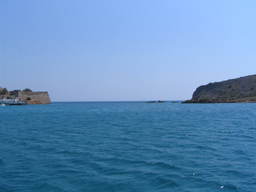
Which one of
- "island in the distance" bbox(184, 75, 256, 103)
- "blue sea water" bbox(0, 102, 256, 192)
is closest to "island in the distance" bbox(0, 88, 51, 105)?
"island in the distance" bbox(184, 75, 256, 103)

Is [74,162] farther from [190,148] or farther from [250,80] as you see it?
[250,80]

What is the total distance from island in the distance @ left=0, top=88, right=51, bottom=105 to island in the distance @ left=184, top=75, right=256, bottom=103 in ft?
311

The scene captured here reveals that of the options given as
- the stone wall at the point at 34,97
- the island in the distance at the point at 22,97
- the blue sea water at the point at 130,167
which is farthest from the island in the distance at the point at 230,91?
the blue sea water at the point at 130,167

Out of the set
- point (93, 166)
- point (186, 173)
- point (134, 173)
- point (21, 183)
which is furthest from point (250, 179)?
point (21, 183)

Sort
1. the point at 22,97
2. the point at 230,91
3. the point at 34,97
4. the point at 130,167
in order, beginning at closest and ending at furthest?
the point at 130,167 → the point at 230,91 → the point at 22,97 → the point at 34,97

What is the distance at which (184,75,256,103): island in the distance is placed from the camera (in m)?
124

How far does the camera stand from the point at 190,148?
18.2 metres

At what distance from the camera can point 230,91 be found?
445ft

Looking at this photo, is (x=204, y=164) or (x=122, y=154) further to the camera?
(x=122, y=154)

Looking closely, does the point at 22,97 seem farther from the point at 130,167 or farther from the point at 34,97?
the point at 130,167

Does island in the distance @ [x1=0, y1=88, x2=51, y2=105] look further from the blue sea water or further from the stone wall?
the blue sea water

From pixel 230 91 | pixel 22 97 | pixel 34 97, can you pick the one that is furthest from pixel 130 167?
pixel 34 97

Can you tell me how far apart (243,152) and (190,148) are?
322 cm

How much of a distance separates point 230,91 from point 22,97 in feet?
382
